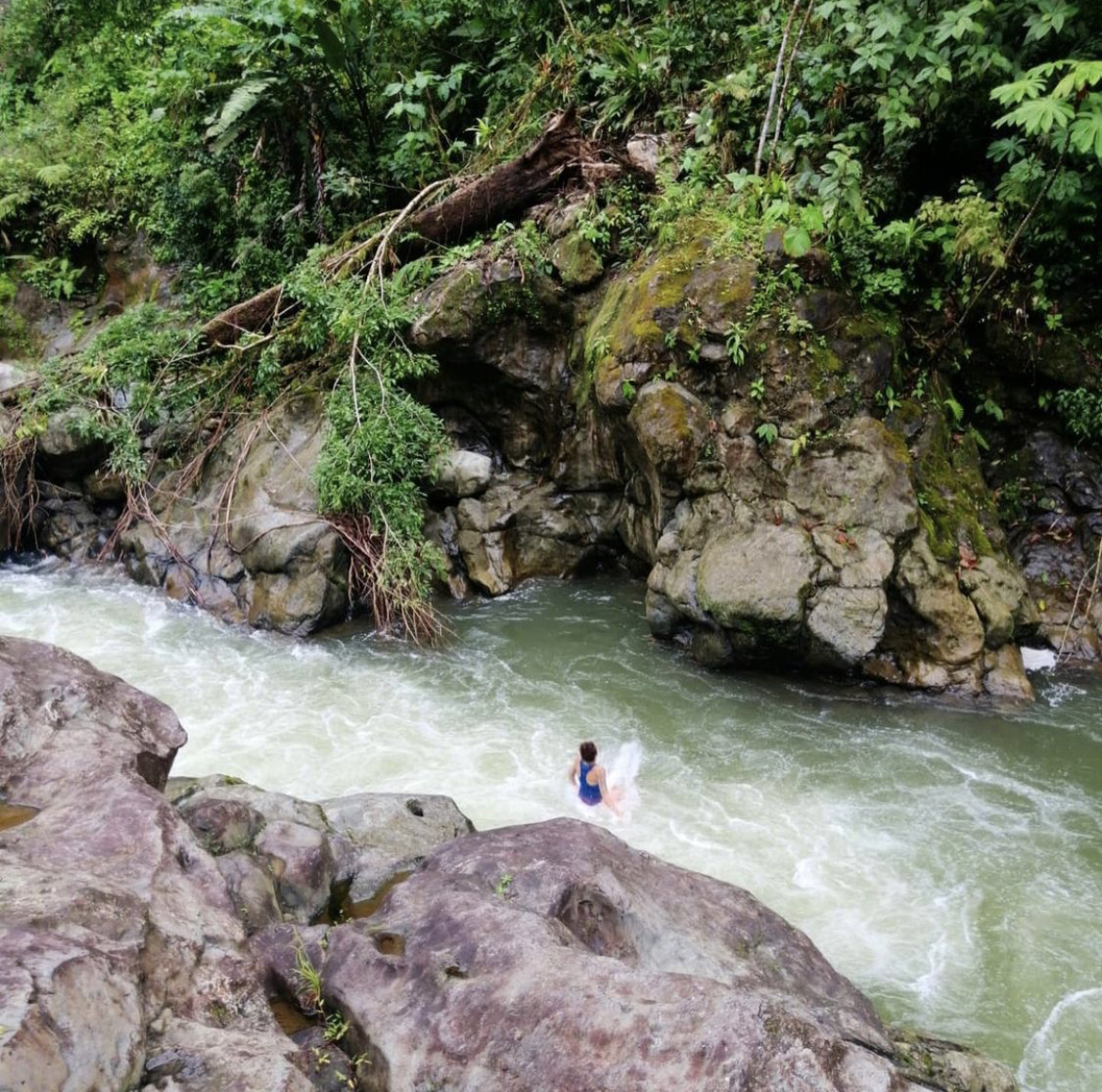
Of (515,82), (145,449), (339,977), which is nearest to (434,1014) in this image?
(339,977)

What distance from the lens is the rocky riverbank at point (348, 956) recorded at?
2.71 metres

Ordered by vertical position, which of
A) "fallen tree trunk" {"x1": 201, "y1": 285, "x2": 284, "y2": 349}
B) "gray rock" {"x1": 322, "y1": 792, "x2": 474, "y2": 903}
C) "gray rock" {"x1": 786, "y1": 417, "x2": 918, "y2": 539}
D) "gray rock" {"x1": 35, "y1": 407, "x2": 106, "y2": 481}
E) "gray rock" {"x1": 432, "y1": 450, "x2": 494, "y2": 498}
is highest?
"fallen tree trunk" {"x1": 201, "y1": 285, "x2": 284, "y2": 349}

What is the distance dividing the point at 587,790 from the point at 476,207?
24.9 feet

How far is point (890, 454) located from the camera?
798 centimetres

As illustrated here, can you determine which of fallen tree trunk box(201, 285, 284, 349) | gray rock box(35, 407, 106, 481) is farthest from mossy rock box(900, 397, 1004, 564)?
gray rock box(35, 407, 106, 481)

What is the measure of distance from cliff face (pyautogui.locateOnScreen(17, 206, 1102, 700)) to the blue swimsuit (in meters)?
2.08

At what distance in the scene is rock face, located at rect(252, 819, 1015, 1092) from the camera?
2775mm

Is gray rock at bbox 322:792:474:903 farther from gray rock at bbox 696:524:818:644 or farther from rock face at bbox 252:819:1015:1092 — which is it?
gray rock at bbox 696:524:818:644

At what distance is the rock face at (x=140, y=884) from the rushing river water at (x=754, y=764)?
70.6 inches

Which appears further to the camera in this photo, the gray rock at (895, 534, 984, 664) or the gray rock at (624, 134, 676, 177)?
the gray rock at (624, 134, 676, 177)

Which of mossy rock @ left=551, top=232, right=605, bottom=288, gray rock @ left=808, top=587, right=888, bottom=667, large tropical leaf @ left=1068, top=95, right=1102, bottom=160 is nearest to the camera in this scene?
large tropical leaf @ left=1068, top=95, right=1102, bottom=160

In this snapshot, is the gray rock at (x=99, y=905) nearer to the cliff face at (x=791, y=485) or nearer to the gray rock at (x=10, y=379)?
the cliff face at (x=791, y=485)

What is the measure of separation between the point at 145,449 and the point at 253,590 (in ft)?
9.91

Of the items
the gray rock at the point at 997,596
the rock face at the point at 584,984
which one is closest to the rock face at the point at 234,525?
the rock face at the point at 584,984
